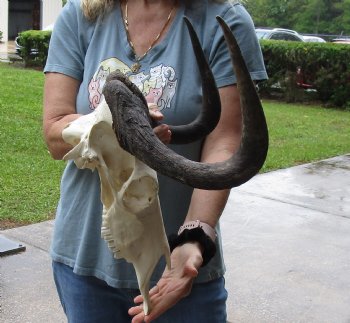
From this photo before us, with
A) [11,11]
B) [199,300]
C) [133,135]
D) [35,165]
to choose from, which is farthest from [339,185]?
[11,11]

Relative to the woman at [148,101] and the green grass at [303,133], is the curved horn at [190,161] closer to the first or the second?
the woman at [148,101]

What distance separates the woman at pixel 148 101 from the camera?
2031 millimetres

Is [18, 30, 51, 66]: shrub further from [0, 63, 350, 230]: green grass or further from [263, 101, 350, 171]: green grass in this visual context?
[263, 101, 350, 171]: green grass

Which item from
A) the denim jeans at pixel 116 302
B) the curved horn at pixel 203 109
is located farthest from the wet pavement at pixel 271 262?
the curved horn at pixel 203 109

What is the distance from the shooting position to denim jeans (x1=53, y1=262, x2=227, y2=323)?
2.10 meters

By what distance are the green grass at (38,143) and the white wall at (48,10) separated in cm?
2274

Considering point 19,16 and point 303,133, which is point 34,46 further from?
point 19,16

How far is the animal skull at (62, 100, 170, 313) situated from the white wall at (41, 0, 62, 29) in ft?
124

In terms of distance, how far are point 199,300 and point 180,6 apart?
933 mm

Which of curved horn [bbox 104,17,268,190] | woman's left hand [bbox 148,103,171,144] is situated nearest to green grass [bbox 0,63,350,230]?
woman's left hand [bbox 148,103,171,144]

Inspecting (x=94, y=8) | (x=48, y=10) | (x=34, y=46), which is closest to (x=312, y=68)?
(x=34, y=46)

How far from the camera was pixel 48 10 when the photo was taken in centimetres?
3850

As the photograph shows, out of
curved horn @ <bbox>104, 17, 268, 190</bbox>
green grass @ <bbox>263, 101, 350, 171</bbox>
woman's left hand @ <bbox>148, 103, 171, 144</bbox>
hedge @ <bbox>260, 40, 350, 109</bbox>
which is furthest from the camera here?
hedge @ <bbox>260, 40, 350, 109</bbox>

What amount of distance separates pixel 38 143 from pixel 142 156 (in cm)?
724
